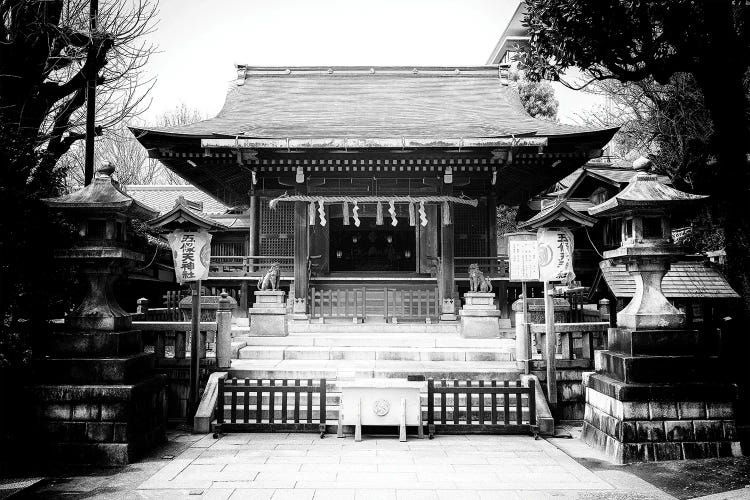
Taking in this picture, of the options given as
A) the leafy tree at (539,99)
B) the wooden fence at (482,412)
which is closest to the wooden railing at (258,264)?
the wooden fence at (482,412)

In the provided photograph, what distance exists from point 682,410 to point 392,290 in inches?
310

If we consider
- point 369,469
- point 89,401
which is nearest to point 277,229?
point 89,401

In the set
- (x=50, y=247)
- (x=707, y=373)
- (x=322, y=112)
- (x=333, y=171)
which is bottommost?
(x=707, y=373)

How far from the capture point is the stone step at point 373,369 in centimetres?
814

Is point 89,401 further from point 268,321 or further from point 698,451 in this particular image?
point 698,451

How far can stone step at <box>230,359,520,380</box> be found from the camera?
814 centimetres

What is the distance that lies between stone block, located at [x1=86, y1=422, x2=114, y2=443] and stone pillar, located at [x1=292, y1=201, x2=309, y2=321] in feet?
22.4

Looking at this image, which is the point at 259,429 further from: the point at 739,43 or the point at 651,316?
the point at 739,43

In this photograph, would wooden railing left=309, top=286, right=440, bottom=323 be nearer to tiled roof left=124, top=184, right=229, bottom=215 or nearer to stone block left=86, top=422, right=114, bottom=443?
stone block left=86, top=422, right=114, bottom=443

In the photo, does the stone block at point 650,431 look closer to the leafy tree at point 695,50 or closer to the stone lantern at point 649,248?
the stone lantern at point 649,248

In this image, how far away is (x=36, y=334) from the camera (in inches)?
250

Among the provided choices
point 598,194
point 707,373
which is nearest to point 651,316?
point 707,373

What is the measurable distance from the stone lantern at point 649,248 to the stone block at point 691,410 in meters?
0.88

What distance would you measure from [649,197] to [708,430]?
109 inches
